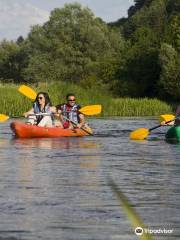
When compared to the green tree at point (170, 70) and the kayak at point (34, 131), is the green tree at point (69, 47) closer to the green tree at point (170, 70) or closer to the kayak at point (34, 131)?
the green tree at point (170, 70)

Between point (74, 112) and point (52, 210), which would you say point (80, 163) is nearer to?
point (52, 210)

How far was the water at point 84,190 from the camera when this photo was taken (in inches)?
282

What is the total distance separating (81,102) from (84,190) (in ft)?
86.5

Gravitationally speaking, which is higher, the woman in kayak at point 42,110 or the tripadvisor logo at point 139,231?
the tripadvisor logo at point 139,231

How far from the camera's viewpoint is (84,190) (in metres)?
9.48

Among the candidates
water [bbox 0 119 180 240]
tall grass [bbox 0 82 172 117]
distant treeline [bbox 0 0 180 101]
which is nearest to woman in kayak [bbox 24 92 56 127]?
water [bbox 0 119 180 240]

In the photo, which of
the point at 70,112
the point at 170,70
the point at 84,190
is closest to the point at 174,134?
the point at 70,112

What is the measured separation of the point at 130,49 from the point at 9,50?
914 inches

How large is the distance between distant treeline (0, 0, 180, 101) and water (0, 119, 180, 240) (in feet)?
122

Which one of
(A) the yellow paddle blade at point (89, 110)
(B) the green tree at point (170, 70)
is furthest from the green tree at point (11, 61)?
(A) the yellow paddle blade at point (89, 110)

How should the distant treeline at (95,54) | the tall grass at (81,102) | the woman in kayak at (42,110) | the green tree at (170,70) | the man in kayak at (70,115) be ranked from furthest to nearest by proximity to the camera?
the distant treeline at (95,54) < the green tree at (170,70) < the tall grass at (81,102) < the man in kayak at (70,115) < the woman in kayak at (42,110)

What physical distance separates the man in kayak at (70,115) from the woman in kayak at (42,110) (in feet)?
1.32

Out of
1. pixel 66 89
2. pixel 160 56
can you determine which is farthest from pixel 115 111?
pixel 160 56

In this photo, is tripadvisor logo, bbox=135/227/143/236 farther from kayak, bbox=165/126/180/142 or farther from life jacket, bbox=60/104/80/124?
life jacket, bbox=60/104/80/124
